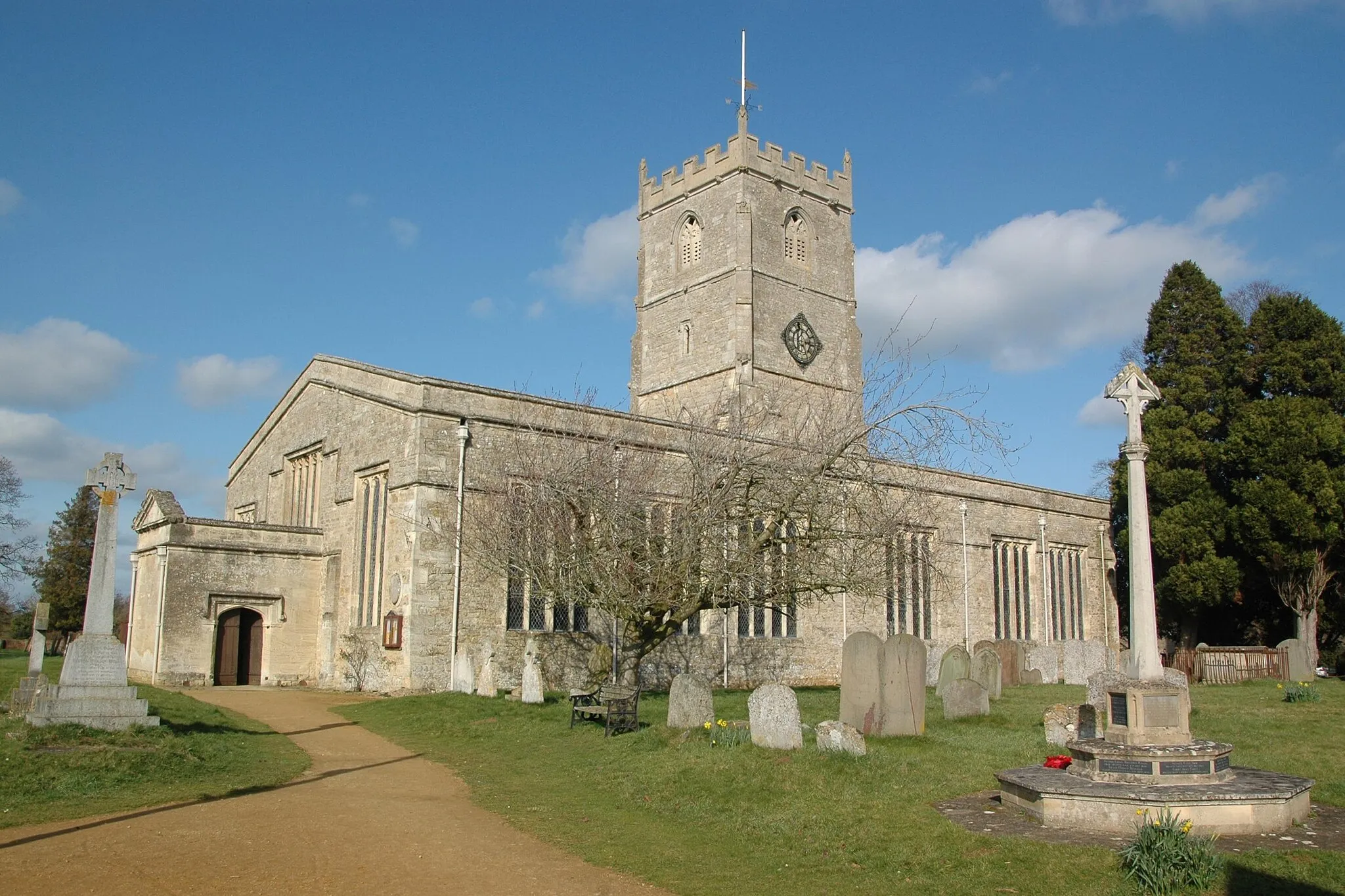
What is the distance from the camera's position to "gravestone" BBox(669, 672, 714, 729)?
512 inches

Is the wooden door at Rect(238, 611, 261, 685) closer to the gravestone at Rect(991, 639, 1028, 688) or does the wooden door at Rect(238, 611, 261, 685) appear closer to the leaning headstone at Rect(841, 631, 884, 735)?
the leaning headstone at Rect(841, 631, 884, 735)

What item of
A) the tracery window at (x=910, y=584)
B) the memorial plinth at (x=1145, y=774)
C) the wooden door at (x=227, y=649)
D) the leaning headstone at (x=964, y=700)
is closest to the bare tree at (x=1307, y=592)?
the tracery window at (x=910, y=584)

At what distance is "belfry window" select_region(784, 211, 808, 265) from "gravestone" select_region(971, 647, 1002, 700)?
803 inches

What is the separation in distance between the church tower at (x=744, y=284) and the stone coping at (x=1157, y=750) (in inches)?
942

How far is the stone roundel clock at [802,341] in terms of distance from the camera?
35.3 metres

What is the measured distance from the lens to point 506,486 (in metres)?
20.2

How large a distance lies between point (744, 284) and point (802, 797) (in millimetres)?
26335

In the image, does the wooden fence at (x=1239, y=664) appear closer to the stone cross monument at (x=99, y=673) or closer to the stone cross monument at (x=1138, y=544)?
the stone cross monument at (x=1138, y=544)

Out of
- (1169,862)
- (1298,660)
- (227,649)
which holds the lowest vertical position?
(1169,862)

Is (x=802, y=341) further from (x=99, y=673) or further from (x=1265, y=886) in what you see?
(x=1265, y=886)

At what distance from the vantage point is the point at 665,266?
A: 37.5m

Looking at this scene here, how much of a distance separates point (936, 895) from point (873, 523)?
10.5 meters

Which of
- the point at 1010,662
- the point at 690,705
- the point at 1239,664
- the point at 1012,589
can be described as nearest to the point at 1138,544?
the point at 690,705

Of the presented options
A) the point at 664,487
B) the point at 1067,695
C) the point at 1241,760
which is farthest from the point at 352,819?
the point at 1067,695
